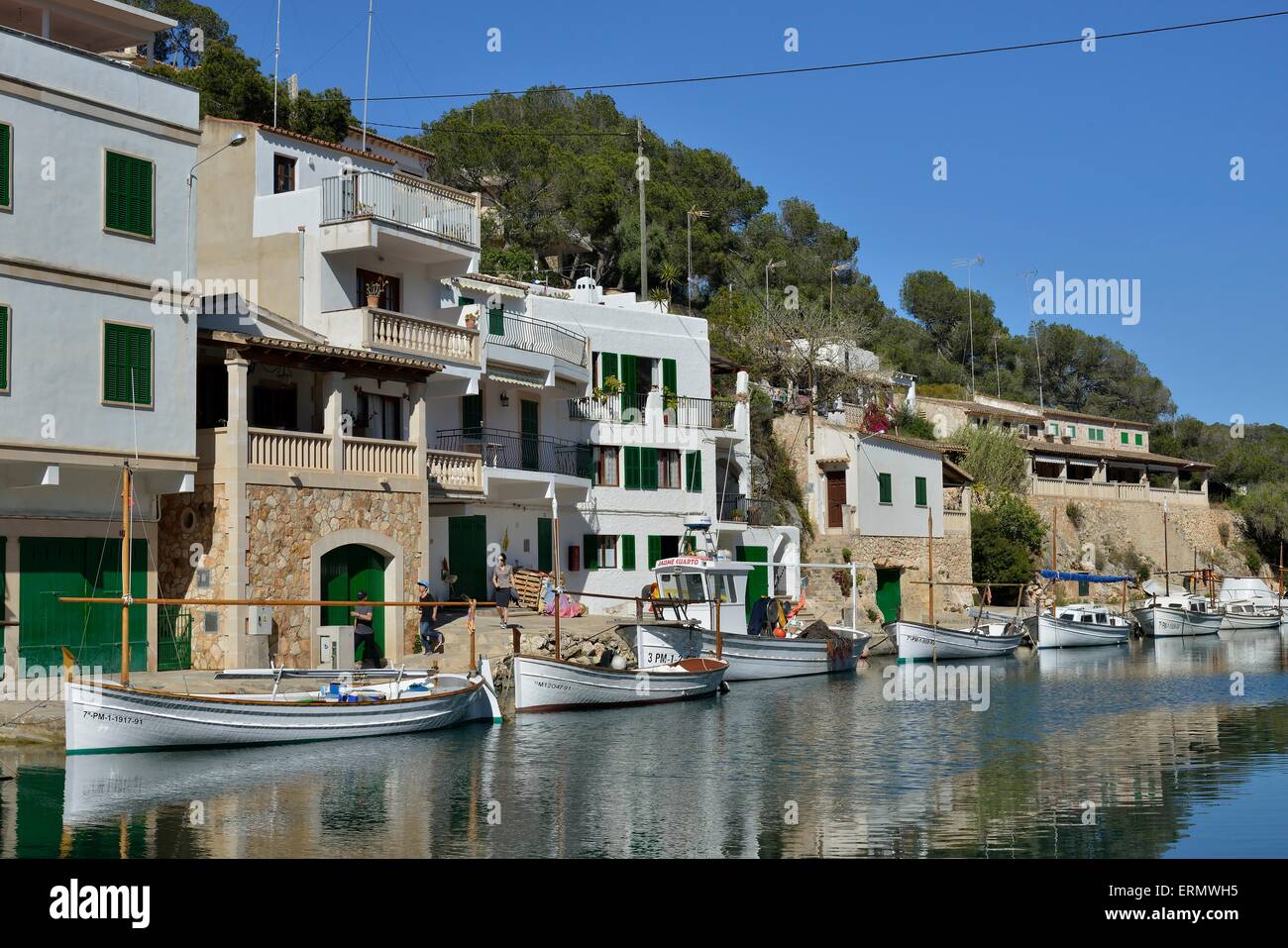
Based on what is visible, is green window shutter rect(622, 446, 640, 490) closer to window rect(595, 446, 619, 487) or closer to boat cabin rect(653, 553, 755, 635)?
window rect(595, 446, 619, 487)

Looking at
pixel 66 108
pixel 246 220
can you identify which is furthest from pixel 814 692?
pixel 66 108

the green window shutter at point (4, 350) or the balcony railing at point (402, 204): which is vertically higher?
the balcony railing at point (402, 204)

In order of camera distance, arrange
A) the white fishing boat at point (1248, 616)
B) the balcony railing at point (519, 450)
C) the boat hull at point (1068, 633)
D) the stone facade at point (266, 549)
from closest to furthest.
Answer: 1. the stone facade at point (266, 549)
2. the balcony railing at point (519, 450)
3. the boat hull at point (1068, 633)
4. the white fishing boat at point (1248, 616)

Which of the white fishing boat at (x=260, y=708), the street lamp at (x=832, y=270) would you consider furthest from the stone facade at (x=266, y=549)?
the street lamp at (x=832, y=270)

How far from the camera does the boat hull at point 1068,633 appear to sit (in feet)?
173

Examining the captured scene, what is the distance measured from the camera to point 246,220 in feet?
113

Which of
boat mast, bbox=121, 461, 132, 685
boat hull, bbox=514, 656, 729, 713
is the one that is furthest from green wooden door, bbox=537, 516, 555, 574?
boat mast, bbox=121, 461, 132, 685

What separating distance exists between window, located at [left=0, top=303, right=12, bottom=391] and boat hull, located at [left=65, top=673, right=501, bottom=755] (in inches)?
235

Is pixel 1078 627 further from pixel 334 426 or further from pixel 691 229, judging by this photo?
pixel 334 426

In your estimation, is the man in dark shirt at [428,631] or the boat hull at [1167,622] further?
the boat hull at [1167,622]

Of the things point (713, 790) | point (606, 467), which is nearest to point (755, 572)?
point (606, 467)

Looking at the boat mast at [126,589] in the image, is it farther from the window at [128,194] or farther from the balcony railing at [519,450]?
the balcony railing at [519,450]

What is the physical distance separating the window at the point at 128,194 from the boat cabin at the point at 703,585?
1650 centimetres
